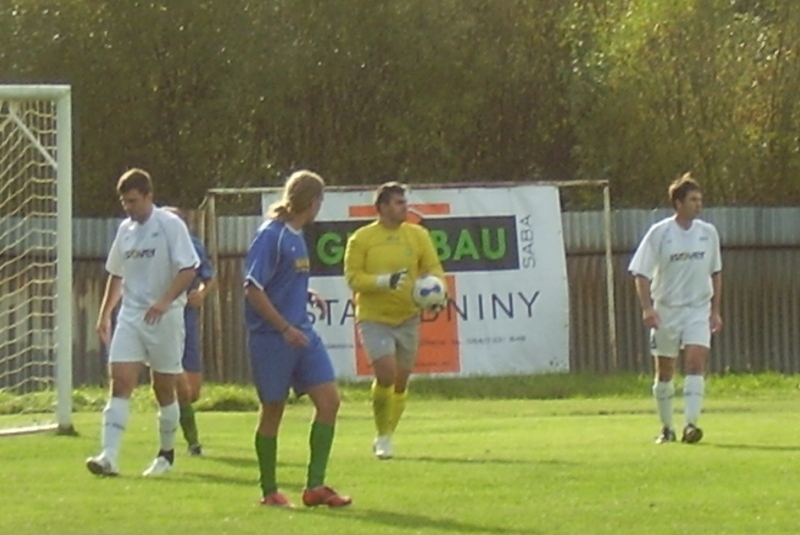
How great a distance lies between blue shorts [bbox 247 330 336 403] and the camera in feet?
34.9

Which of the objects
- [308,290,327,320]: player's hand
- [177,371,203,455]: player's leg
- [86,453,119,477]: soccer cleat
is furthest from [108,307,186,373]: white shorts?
[308,290,327,320]: player's hand

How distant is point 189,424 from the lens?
14102mm

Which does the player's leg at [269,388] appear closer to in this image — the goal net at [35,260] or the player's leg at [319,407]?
the player's leg at [319,407]

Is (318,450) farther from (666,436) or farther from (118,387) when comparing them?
(666,436)

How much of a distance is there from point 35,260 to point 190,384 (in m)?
8.15

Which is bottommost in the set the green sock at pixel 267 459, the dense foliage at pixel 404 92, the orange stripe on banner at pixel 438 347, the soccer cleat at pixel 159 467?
the soccer cleat at pixel 159 467

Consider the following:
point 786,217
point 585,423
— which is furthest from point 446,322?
point 585,423

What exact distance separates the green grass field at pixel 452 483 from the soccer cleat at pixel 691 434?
113mm

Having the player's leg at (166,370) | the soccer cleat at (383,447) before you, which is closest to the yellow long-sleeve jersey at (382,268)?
the soccer cleat at (383,447)

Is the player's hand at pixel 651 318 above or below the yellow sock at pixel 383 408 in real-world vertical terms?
above

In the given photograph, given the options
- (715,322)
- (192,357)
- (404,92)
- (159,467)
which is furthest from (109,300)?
(404,92)

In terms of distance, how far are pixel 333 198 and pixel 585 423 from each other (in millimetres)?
7481

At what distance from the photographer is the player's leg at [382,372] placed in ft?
45.4

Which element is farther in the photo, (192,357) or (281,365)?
(192,357)
